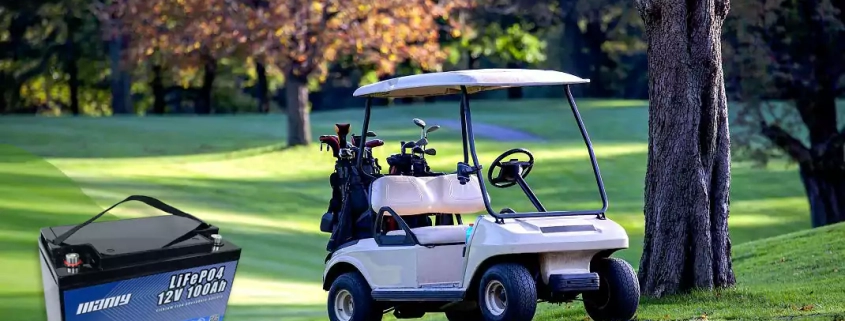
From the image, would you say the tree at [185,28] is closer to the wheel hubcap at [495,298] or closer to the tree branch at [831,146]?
the tree branch at [831,146]

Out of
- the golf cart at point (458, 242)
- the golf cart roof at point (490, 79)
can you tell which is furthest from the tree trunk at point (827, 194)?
the golf cart roof at point (490, 79)

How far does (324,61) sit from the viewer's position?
104ft

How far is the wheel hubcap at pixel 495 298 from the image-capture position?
900 cm

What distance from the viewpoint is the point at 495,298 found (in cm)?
908

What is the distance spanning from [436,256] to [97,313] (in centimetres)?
296

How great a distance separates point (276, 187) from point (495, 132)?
448 inches

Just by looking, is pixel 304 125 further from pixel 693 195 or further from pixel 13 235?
pixel 693 195

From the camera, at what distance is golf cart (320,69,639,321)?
8.86 metres

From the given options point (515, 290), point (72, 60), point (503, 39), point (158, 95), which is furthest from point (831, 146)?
point (158, 95)

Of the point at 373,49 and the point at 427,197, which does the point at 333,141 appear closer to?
the point at 427,197

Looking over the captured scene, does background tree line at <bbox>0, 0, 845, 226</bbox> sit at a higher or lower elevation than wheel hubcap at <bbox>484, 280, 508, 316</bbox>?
higher

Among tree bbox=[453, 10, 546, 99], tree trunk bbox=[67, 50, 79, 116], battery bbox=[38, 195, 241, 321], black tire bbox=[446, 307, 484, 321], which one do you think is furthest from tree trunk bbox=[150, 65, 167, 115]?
battery bbox=[38, 195, 241, 321]

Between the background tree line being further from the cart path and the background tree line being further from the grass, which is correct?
the cart path

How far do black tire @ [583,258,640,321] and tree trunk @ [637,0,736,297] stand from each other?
→ 215 centimetres
